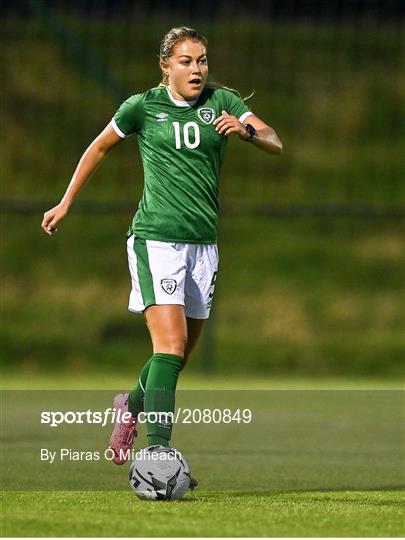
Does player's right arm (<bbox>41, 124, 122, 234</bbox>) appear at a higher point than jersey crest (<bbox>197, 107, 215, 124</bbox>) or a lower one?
lower

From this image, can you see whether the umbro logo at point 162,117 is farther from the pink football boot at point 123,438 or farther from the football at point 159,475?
the football at point 159,475

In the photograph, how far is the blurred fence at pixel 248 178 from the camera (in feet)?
62.6

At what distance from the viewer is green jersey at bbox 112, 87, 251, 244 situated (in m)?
6.66

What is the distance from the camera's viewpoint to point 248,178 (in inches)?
851

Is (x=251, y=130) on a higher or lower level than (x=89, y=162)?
higher

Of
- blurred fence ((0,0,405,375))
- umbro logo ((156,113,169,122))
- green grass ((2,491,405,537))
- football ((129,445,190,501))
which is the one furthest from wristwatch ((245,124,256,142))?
blurred fence ((0,0,405,375))

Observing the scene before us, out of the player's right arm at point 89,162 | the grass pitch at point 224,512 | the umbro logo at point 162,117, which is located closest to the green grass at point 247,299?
the grass pitch at point 224,512

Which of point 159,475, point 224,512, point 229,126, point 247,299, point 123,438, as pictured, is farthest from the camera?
point 247,299

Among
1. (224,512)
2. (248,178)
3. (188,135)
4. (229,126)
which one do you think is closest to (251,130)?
(229,126)

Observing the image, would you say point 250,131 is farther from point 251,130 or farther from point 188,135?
point 188,135

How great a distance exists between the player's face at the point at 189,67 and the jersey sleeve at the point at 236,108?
0.19m

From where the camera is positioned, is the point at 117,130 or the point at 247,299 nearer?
the point at 117,130

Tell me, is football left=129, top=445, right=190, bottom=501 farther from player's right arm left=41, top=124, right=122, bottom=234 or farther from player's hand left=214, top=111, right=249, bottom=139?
player's hand left=214, top=111, right=249, bottom=139

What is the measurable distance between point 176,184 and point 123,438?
1.34 metres
